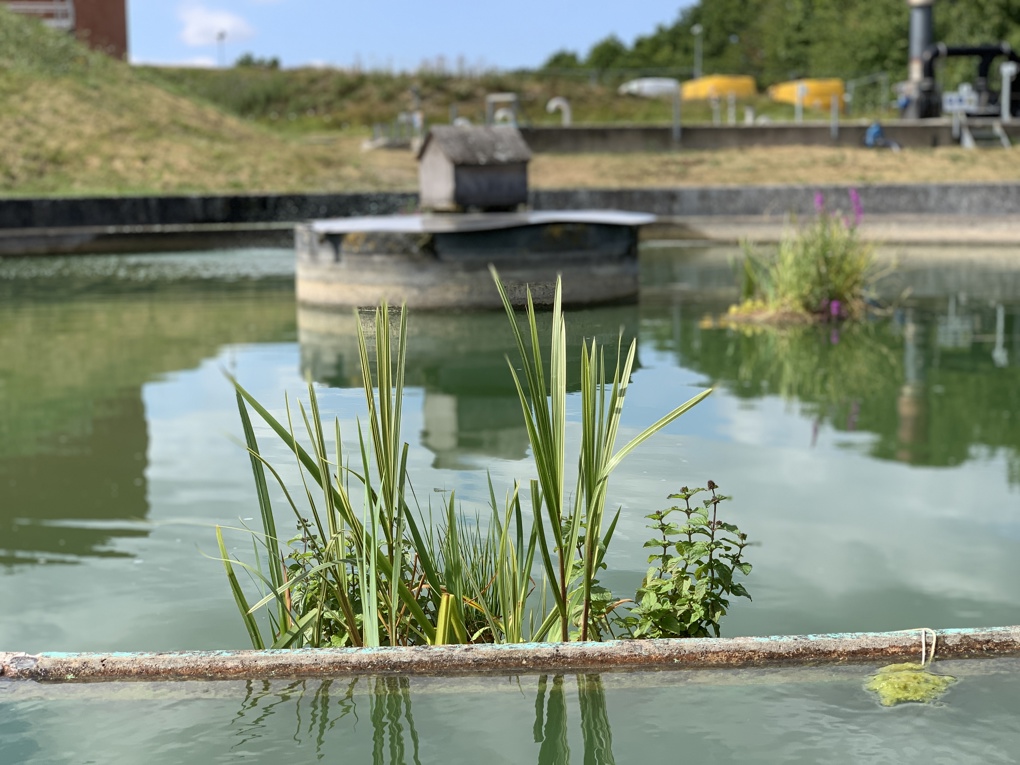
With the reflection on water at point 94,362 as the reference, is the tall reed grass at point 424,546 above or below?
above

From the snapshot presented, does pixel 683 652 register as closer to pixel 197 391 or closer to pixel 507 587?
pixel 507 587

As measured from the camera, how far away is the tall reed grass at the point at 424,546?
119 inches

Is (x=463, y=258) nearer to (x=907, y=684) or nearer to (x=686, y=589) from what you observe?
(x=686, y=589)

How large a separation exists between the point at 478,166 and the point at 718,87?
3600cm

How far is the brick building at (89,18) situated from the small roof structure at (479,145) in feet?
82.2

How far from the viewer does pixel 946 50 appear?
3098 cm

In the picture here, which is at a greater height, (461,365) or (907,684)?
(907,684)

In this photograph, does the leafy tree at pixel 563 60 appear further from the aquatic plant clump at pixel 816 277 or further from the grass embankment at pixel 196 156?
the aquatic plant clump at pixel 816 277

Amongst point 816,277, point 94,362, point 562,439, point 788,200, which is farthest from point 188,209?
point 562,439

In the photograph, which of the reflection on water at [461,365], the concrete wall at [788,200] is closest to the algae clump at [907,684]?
the reflection on water at [461,365]

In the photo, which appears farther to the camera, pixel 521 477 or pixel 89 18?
pixel 89 18

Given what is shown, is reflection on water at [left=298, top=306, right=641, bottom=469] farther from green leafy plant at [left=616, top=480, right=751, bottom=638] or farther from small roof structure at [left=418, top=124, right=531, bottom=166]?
small roof structure at [left=418, top=124, right=531, bottom=166]

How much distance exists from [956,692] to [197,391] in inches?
234

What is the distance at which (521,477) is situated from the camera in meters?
4.27
